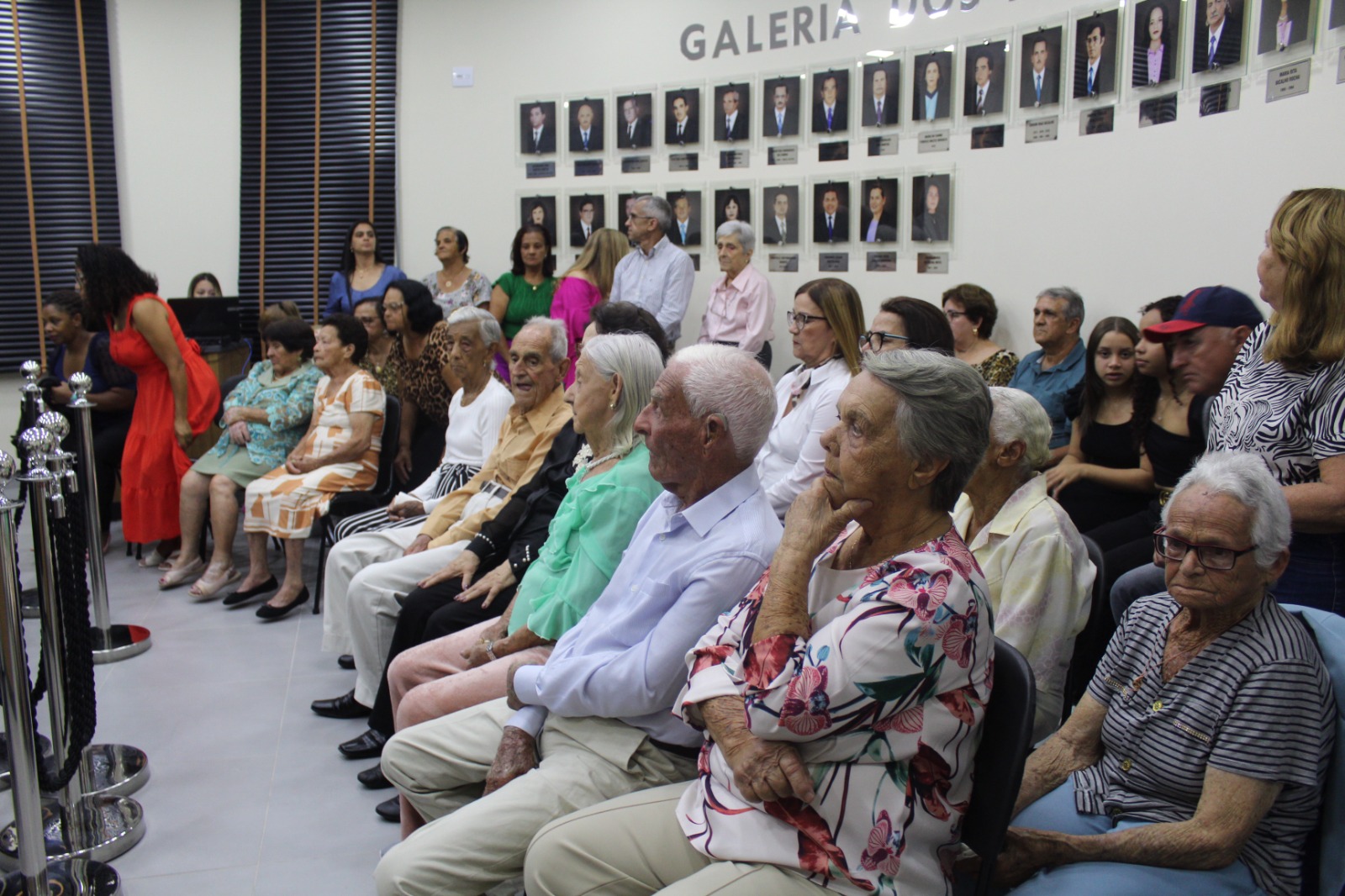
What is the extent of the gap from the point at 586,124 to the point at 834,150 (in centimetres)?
210

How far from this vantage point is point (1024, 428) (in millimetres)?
2354

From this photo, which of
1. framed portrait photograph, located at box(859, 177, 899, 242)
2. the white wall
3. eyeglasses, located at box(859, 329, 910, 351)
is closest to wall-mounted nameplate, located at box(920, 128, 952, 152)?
the white wall

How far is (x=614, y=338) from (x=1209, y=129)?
9.53ft

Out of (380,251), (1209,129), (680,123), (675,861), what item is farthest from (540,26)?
(675,861)

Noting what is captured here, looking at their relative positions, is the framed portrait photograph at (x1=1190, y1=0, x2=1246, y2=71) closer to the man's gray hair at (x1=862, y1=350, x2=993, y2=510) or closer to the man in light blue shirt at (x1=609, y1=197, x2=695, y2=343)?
the man in light blue shirt at (x1=609, y1=197, x2=695, y2=343)

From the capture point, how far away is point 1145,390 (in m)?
3.79

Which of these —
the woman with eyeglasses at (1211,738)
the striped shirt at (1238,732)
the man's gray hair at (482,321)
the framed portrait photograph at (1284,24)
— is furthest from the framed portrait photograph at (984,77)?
the striped shirt at (1238,732)

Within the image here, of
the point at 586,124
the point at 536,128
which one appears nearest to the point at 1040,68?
the point at 586,124

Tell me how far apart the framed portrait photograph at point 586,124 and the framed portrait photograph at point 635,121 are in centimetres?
16

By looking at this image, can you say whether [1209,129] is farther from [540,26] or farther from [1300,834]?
[540,26]

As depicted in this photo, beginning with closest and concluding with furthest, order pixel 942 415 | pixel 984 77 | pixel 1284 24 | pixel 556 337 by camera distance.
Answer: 1. pixel 942 415
2. pixel 556 337
3. pixel 1284 24
4. pixel 984 77

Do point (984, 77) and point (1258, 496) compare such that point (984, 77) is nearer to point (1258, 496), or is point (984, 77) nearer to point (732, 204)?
point (732, 204)

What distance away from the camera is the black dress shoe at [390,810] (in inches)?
119

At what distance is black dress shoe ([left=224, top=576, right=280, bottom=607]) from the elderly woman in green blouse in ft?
0.75
